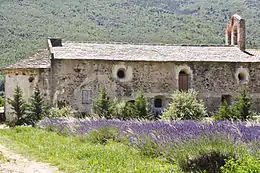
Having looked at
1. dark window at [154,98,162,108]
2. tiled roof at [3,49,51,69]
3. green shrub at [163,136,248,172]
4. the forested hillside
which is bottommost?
dark window at [154,98,162,108]

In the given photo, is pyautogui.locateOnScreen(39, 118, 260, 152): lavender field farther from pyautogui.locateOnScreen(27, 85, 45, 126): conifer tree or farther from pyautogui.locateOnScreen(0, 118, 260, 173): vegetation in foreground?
pyautogui.locateOnScreen(27, 85, 45, 126): conifer tree

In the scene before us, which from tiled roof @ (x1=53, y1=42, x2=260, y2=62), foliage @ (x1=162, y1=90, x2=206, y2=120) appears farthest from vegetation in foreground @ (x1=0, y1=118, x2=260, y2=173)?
tiled roof @ (x1=53, y1=42, x2=260, y2=62)

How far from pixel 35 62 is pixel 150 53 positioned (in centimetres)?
830

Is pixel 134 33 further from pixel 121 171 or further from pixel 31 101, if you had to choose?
pixel 121 171

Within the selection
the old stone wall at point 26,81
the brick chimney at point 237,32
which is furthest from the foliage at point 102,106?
the brick chimney at point 237,32

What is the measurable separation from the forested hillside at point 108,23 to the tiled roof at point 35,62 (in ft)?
116

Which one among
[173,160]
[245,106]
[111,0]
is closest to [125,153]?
[173,160]

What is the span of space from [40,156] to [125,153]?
88.2 inches

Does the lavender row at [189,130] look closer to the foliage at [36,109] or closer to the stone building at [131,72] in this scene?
the foliage at [36,109]

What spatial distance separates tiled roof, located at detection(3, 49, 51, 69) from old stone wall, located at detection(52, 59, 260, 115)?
102 cm

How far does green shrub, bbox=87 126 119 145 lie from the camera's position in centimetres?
1368

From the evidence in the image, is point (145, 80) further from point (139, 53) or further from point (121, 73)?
point (139, 53)

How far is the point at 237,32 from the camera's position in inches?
1298

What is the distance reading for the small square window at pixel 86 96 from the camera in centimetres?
2792
